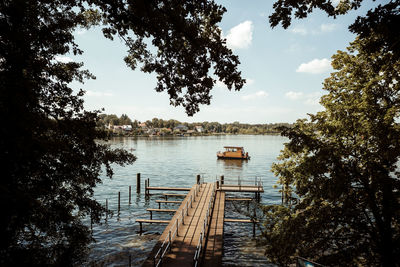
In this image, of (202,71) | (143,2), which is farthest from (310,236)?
(143,2)

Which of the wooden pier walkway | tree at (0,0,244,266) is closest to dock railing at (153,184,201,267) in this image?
the wooden pier walkway

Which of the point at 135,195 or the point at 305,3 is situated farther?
the point at 135,195

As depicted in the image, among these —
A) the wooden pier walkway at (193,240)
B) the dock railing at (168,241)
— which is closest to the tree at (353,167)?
the wooden pier walkway at (193,240)

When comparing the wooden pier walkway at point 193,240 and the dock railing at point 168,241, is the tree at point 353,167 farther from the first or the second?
the dock railing at point 168,241

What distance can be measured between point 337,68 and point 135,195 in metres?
29.2

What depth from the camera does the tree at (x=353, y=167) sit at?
8.51m

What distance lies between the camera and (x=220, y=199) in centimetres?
2311

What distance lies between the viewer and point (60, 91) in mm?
7766

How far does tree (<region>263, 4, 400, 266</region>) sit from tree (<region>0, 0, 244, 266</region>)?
4.63 m

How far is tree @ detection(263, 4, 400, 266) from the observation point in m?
8.51

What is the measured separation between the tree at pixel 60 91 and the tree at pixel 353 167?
463 cm

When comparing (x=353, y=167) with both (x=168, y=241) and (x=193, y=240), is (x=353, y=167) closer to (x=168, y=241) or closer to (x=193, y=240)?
(x=193, y=240)

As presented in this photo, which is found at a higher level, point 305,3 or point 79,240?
point 305,3

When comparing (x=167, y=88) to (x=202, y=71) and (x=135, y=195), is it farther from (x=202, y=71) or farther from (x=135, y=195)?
(x=135, y=195)
